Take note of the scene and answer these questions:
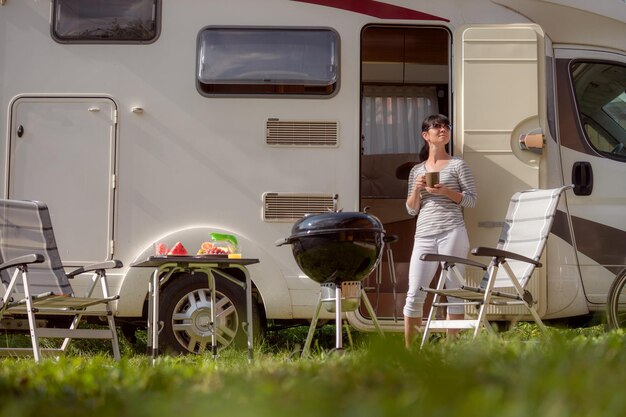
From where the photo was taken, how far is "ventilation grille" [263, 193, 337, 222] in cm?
639

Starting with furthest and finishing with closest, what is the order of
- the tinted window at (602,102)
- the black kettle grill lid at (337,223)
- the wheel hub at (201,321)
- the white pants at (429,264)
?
the tinted window at (602,102), the wheel hub at (201,321), the white pants at (429,264), the black kettle grill lid at (337,223)

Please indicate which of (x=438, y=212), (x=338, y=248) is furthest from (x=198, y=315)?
(x=438, y=212)

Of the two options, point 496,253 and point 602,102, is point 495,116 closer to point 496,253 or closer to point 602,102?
point 602,102

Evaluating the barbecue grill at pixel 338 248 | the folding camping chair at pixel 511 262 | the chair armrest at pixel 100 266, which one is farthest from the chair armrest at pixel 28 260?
the folding camping chair at pixel 511 262

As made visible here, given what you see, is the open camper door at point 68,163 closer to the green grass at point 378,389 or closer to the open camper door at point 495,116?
the open camper door at point 495,116

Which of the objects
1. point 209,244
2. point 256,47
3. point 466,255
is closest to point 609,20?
point 466,255

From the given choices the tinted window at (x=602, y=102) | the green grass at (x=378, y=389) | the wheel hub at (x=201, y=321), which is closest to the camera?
the green grass at (x=378, y=389)

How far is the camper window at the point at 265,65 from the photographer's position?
650cm

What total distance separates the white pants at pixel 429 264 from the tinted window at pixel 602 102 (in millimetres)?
1239

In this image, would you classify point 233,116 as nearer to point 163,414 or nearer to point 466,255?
point 466,255

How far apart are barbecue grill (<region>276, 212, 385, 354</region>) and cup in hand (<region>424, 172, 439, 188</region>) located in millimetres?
690

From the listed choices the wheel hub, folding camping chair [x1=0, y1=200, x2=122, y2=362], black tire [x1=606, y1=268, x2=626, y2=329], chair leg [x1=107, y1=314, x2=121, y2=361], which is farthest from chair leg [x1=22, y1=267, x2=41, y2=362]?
black tire [x1=606, y1=268, x2=626, y2=329]

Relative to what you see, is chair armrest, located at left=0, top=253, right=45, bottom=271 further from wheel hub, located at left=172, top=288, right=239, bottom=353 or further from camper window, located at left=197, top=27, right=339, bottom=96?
camper window, located at left=197, top=27, right=339, bottom=96

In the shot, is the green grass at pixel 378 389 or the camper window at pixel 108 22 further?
the camper window at pixel 108 22
